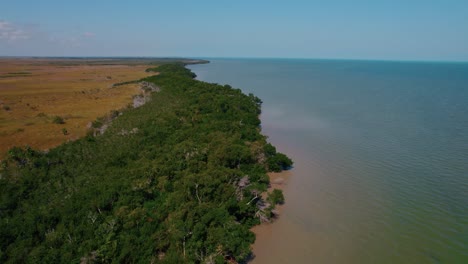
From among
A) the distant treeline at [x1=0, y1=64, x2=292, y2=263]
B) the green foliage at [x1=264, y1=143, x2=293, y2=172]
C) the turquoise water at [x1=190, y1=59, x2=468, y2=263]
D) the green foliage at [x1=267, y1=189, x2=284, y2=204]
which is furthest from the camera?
the green foliage at [x1=264, y1=143, x2=293, y2=172]

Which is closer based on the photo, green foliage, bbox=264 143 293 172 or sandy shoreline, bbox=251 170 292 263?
sandy shoreline, bbox=251 170 292 263

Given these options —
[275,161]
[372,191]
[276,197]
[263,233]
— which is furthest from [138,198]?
[372,191]

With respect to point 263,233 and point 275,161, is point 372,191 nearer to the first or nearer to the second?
point 275,161

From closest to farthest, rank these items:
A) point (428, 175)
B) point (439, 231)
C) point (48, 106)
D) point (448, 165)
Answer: point (439, 231) < point (428, 175) < point (448, 165) < point (48, 106)

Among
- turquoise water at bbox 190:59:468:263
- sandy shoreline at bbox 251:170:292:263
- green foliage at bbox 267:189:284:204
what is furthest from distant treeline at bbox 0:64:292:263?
turquoise water at bbox 190:59:468:263

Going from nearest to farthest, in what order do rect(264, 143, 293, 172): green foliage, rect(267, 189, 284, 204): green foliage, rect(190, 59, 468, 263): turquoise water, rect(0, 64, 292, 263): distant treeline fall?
rect(0, 64, 292, 263): distant treeline
rect(190, 59, 468, 263): turquoise water
rect(267, 189, 284, 204): green foliage
rect(264, 143, 293, 172): green foliage

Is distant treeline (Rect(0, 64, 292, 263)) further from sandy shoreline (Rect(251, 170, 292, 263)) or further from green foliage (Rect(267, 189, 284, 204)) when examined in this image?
sandy shoreline (Rect(251, 170, 292, 263))

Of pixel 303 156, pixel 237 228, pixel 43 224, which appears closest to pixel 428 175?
pixel 303 156

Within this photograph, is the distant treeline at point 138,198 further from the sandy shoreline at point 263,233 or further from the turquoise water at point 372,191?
the turquoise water at point 372,191

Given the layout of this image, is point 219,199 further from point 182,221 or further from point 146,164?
point 146,164
